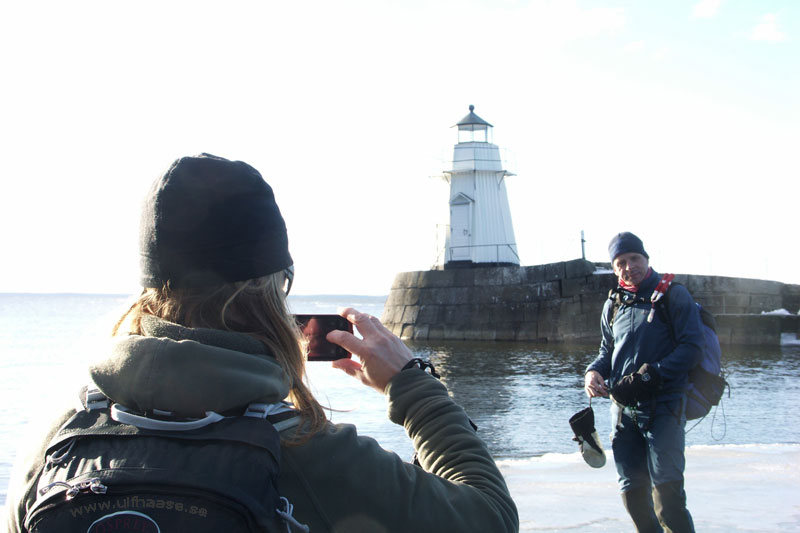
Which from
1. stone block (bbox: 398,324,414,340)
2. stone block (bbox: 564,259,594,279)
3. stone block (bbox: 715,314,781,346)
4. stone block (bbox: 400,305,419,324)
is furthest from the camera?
stone block (bbox: 400,305,419,324)

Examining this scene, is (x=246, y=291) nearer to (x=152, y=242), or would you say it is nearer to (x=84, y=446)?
(x=152, y=242)

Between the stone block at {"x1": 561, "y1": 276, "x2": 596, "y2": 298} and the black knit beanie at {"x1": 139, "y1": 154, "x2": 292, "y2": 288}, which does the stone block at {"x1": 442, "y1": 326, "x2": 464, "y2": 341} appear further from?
the black knit beanie at {"x1": 139, "y1": 154, "x2": 292, "y2": 288}

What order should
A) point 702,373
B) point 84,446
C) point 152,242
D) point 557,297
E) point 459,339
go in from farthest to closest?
1. point 459,339
2. point 557,297
3. point 702,373
4. point 152,242
5. point 84,446

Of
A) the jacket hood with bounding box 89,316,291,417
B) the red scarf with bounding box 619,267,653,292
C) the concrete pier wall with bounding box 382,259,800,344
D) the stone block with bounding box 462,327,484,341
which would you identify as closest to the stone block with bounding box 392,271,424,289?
the concrete pier wall with bounding box 382,259,800,344

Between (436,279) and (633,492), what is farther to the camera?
(436,279)

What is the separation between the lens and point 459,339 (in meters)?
28.2

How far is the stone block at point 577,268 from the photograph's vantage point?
84.4 feet

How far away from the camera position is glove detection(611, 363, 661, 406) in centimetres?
374

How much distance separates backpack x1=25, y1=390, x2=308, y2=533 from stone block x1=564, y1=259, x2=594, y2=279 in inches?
1005

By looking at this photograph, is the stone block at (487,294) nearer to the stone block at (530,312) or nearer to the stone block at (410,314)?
the stone block at (530,312)

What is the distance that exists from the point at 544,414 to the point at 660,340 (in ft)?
28.5

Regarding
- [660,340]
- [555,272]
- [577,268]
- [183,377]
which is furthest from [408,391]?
[555,272]

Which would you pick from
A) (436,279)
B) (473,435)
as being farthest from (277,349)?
(436,279)

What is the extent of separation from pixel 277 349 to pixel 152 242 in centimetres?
→ 26
